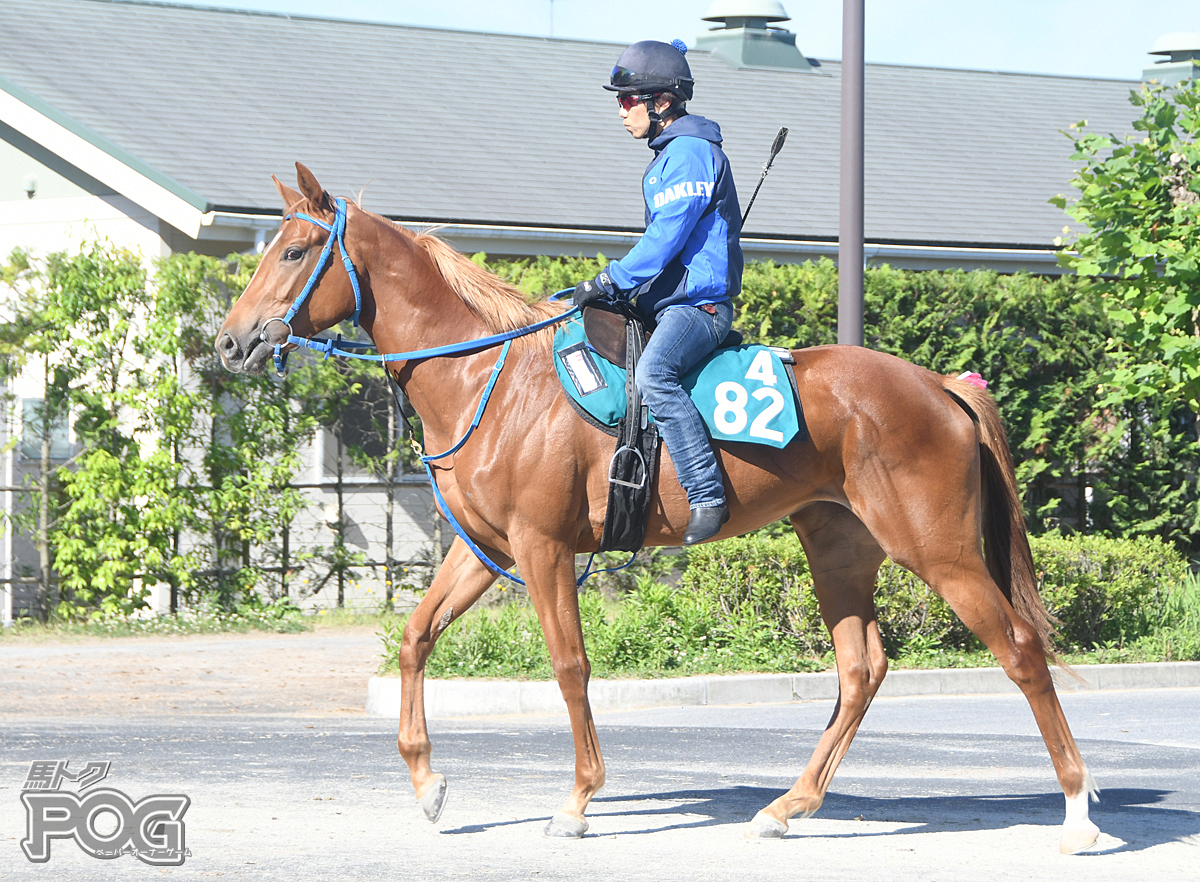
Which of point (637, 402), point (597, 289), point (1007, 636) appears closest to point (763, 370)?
point (637, 402)

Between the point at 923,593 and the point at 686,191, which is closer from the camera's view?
the point at 686,191

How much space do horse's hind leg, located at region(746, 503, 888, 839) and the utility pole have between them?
4746 millimetres

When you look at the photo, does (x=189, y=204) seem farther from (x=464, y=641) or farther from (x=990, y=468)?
(x=990, y=468)

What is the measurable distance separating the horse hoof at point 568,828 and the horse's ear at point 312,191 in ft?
9.04

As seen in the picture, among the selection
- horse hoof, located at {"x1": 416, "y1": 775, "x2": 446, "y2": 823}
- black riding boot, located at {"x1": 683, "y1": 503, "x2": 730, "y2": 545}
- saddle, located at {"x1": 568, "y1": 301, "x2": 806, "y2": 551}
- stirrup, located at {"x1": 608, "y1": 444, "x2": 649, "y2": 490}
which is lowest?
horse hoof, located at {"x1": 416, "y1": 775, "x2": 446, "y2": 823}

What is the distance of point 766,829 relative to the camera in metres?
6.21

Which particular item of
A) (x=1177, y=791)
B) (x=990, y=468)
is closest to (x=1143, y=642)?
(x=1177, y=791)

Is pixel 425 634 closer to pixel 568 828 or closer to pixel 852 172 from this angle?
pixel 568 828

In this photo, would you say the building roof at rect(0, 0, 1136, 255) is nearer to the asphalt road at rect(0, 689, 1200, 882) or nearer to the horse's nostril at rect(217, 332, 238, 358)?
the asphalt road at rect(0, 689, 1200, 882)

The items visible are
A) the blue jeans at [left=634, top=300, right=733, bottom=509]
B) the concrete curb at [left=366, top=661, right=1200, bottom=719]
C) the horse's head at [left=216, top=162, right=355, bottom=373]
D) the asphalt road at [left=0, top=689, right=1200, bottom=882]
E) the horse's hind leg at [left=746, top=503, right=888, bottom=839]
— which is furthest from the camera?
the concrete curb at [left=366, top=661, right=1200, bottom=719]

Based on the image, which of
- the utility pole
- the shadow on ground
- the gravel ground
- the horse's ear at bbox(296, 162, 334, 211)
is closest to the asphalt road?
the shadow on ground

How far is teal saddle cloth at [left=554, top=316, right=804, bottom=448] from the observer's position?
247 inches

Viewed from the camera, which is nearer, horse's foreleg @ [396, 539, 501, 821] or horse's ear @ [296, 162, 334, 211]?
horse's ear @ [296, 162, 334, 211]

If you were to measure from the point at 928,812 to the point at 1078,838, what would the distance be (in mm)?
957
